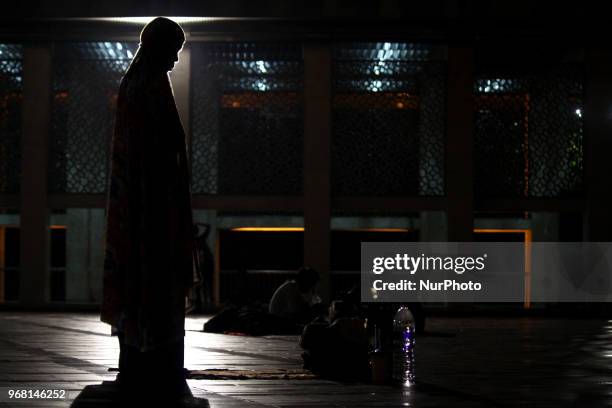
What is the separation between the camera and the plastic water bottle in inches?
316

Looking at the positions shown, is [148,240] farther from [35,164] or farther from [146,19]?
[35,164]

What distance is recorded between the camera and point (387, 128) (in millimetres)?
19391

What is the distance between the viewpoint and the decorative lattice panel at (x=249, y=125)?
19438 millimetres

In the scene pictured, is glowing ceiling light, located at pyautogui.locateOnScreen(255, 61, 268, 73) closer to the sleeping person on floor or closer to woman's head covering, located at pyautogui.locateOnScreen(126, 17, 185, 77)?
the sleeping person on floor

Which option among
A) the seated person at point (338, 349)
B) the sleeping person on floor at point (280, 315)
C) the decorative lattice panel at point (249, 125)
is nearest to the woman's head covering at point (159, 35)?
the seated person at point (338, 349)

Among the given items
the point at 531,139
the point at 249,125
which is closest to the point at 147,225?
the point at 249,125

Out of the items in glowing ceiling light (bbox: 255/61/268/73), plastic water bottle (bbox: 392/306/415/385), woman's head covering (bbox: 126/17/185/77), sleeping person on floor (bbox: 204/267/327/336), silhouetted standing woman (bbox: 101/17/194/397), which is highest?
glowing ceiling light (bbox: 255/61/268/73)

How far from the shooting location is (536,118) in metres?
19.4

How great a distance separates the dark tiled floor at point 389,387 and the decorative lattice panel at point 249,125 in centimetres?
521

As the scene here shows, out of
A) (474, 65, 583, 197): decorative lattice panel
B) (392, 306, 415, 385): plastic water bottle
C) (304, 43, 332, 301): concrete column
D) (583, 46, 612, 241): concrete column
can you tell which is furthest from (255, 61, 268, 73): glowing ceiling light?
(392, 306, 415, 385): plastic water bottle

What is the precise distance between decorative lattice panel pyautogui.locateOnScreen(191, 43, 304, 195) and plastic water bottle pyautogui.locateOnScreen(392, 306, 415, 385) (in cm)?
1110

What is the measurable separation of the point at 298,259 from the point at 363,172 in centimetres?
334

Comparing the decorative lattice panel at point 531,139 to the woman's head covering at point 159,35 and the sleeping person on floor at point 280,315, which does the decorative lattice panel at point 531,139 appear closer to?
the sleeping person on floor at point 280,315

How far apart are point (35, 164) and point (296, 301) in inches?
316
